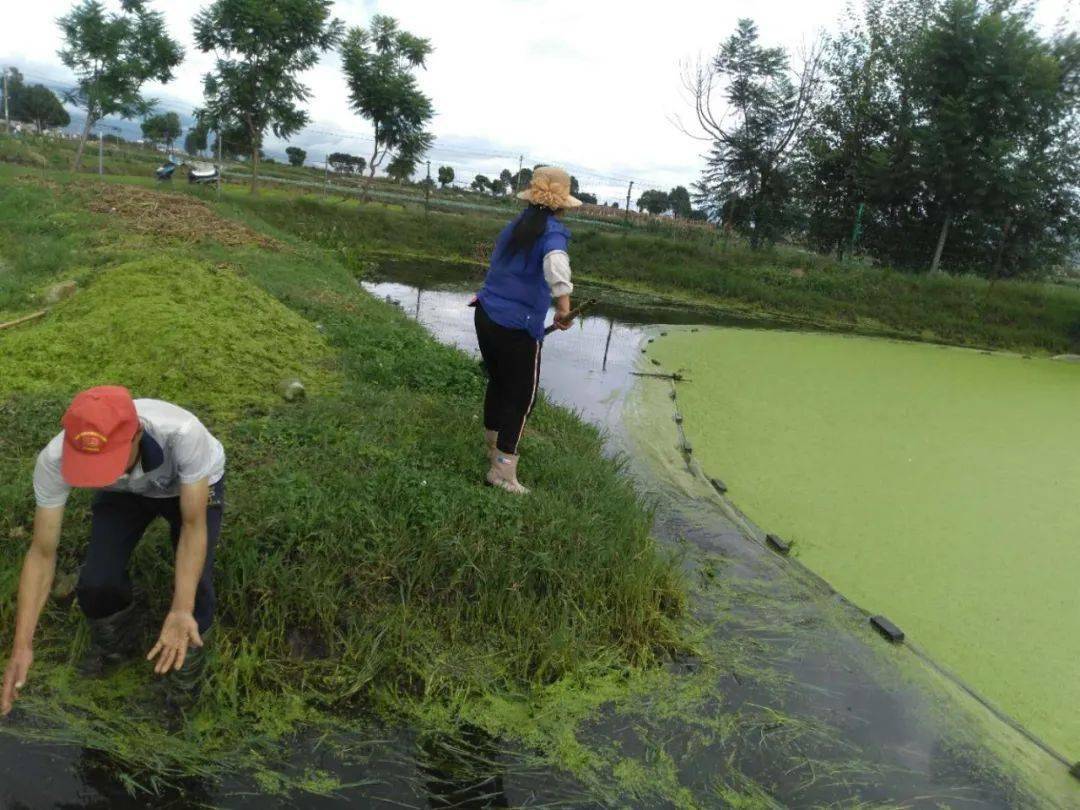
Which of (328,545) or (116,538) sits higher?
(116,538)

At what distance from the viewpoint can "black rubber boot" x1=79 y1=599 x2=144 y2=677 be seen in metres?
2.05

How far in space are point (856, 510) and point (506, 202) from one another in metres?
21.6

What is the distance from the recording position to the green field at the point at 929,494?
2.90 m

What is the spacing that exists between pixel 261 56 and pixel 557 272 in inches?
Result: 598

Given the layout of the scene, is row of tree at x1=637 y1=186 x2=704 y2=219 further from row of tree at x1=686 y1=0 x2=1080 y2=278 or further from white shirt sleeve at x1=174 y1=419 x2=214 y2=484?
white shirt sleeve at x1=174 y1=419 x2=214 y2=484

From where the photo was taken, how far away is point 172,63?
1599cm

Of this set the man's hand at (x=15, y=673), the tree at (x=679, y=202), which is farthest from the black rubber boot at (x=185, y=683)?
the tree at (x=679, y=202)

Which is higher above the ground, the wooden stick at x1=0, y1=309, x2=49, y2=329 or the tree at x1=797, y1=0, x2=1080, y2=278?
the tree at x1=797, y1=0, x2=1080, y2=278

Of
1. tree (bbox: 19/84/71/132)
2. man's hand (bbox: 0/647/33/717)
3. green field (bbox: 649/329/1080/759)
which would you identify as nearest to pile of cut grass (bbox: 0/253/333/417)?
man's hand (bbox: 0/647/33/717)

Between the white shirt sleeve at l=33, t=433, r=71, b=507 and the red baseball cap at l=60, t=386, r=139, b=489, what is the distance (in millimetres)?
74

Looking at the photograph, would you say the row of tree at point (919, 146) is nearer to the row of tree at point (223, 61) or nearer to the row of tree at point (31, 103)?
the row of tree at point (223, 61)

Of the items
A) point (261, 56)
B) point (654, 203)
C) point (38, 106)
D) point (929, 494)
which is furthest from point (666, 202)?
point (38, 106)

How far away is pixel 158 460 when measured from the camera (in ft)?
5.73

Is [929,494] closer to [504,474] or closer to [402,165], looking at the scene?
[504,474]
